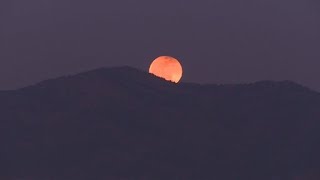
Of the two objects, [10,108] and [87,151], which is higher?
[10,108]

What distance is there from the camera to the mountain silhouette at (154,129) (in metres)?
18.1

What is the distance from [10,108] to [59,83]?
7.46 ft

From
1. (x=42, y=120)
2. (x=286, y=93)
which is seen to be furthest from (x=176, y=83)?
(x=42, y=120)

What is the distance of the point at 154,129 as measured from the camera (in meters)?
20.6

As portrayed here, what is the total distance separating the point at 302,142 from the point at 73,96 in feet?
25.9

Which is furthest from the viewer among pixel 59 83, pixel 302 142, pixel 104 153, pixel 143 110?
pixel 59 83

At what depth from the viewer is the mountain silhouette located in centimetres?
1806

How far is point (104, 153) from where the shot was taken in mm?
18875

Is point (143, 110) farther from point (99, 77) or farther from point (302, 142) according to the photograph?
point (302, 142)

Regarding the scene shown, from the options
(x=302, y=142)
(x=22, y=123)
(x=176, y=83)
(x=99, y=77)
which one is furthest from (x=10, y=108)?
(x=302, y=142)

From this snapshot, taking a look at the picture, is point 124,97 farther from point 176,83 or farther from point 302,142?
point 302,142

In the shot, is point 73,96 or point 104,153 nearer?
point 104,153

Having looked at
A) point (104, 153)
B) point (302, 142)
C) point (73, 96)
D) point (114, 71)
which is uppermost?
point (114, 71)

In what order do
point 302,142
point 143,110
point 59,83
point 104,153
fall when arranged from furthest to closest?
point 59,83 < point 143,110 < point 302,142 < point 104,153
